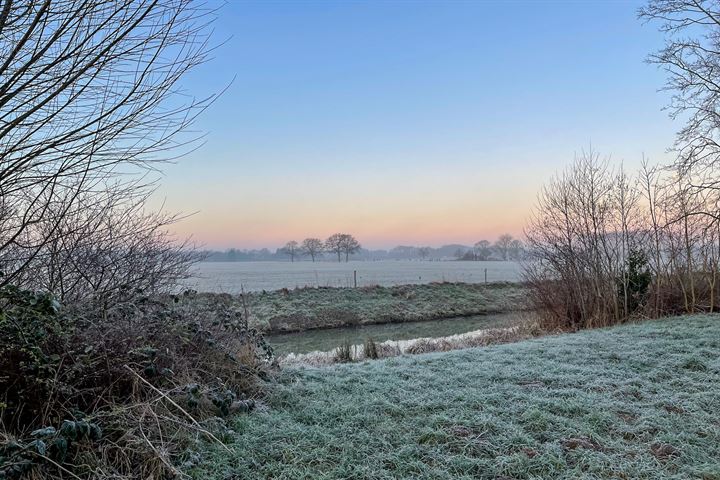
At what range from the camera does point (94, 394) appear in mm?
2615

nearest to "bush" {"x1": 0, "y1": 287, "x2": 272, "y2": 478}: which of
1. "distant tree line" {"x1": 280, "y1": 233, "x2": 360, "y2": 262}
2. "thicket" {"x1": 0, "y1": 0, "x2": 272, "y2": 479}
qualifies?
"thicket" {"x1": 0, "y1": 0, "x2": 272, "y2": 479}

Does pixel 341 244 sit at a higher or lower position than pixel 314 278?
higher

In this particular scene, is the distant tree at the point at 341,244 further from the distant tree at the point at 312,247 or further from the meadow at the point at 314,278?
the meadow at the point at 314,278

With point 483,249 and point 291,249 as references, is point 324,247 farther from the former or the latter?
point 483,249

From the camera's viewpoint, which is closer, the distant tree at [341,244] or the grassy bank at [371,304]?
the grassy bank at [371,304]

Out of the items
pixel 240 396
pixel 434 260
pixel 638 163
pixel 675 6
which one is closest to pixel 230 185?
pixel 240 396

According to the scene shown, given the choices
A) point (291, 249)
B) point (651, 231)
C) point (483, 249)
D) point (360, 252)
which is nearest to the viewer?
point (651, 231)

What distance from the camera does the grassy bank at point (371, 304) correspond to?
1509cm

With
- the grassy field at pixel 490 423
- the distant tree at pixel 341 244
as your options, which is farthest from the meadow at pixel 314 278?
the distant tree at pixel 341 244

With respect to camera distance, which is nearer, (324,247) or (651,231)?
(651,231)

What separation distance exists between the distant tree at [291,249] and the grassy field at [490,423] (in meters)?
39.9

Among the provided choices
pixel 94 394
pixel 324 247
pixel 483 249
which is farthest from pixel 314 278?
pixel 483 249

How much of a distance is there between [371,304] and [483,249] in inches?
1319

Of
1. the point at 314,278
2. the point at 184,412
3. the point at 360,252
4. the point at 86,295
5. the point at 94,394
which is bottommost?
the point at 314,278
